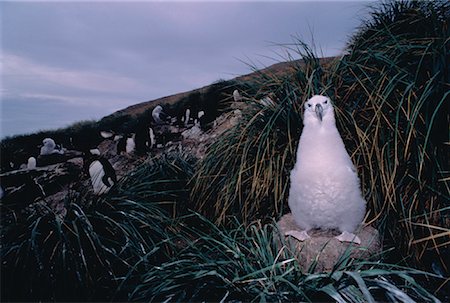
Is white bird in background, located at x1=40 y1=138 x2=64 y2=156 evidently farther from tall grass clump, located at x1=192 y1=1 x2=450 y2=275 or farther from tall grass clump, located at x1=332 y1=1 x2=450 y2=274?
tall grass clump, located at x1=332 y1=1 x2=450 y2=274

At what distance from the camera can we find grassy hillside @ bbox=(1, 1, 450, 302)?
215cm

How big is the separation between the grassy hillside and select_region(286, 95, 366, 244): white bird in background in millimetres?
269

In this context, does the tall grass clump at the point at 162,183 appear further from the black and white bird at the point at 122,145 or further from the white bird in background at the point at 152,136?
the black and white bird at the point at 122,145

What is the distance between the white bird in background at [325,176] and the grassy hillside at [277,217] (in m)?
0.27

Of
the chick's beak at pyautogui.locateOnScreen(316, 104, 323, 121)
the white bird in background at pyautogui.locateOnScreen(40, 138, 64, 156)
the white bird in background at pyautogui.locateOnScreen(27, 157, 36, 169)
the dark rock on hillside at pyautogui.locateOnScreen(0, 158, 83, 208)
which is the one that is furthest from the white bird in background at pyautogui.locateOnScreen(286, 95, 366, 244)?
the white bird in background at pyautogui.locateOnScreen(40, 138, 64, 156)

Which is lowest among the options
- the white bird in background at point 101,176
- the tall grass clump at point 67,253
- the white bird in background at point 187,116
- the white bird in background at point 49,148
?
the tall grass clump at point 67,253

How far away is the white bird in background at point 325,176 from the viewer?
7.13 feet

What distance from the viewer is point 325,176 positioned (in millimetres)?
2168

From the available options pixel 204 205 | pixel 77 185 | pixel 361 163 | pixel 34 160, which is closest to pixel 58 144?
pixel 34 160

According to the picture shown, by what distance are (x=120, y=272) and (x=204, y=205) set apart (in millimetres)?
1040

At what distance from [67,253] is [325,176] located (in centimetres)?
189

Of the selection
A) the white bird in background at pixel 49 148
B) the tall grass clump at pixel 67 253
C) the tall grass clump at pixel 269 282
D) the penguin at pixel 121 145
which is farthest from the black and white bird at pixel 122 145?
the tall grass clump at pixel 269 282

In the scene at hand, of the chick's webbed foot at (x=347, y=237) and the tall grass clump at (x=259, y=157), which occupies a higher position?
the tall grass clump at (x=259, y=157)

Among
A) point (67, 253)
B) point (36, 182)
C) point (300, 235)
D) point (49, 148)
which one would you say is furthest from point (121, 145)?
point (300, 235)
